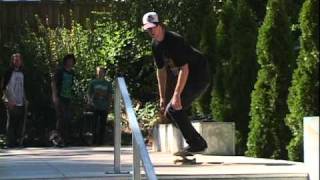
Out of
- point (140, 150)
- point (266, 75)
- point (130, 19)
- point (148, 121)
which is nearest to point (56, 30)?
point (130, 19)

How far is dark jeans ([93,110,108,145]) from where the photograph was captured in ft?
44.8

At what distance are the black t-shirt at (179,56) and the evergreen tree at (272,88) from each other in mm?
2655

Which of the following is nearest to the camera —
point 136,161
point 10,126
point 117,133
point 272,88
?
point 136,161

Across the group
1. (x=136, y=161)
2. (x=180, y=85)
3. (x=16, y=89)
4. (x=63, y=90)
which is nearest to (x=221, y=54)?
(x=63, y=90)

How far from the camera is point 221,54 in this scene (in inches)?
471

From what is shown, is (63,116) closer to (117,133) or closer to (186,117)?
(186,117)

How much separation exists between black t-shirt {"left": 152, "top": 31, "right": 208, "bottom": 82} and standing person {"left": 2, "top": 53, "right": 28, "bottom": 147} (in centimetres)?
535

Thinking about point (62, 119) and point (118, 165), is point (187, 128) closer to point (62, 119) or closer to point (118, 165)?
point (118, 165)

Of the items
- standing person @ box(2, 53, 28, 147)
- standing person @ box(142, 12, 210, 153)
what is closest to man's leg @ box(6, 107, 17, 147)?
standing person @ box(2, 53, 28, 147)

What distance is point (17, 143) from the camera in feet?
44.2

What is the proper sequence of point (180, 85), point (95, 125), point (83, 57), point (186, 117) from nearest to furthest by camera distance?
point (180, 85), point (186, 117), point (95, 125), point (83, 57)

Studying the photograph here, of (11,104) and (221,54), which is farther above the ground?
(221,54)

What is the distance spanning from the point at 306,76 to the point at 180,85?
257 centimetres

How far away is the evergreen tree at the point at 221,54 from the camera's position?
1151 cm
